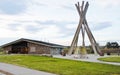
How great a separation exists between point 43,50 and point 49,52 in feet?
4.15

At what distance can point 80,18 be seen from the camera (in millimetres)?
45906

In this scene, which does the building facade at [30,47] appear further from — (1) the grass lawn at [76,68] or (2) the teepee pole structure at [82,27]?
(1) the grass lawn at [76,68]

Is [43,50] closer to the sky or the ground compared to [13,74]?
closer to the sky

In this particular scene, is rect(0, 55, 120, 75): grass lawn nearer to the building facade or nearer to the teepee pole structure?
the teepee pole structure

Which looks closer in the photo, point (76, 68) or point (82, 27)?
point (76, 68)

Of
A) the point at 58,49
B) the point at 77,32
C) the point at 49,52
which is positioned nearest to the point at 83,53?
the point at 77,32

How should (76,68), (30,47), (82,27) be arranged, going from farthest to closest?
(30,47), (82,27), (76,68)

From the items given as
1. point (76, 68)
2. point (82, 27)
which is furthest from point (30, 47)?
point (76, 68)

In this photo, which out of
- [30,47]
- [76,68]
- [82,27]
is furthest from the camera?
[30,47]

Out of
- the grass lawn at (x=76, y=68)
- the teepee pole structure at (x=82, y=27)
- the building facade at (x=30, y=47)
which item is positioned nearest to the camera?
the grass lawn at (x=76, y=68)

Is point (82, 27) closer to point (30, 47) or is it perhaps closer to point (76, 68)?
point (30, 47)

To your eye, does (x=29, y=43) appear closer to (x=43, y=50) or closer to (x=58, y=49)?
(x=43, y=50)

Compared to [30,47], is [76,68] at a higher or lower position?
lower

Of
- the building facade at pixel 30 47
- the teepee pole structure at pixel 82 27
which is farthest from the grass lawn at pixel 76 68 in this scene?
the building facade at pixel 30 47
